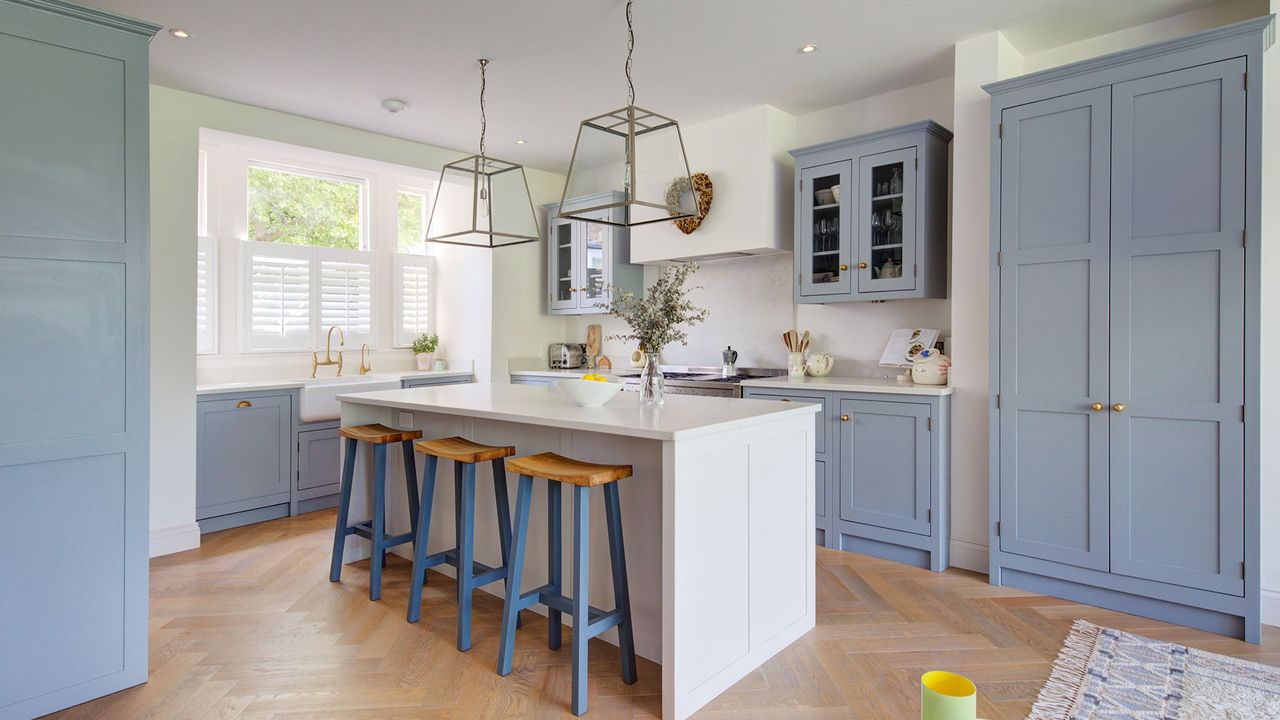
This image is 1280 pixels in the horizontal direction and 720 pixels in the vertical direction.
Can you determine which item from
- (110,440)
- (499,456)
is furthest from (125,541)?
(499,456)

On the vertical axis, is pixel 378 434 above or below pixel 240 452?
above

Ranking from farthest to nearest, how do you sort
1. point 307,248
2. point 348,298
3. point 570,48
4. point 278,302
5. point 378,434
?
point 348,298 → point 307,248 → point 278,302 → point 570,48 → point 378,434

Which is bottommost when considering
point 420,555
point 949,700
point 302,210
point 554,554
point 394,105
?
point 420,555

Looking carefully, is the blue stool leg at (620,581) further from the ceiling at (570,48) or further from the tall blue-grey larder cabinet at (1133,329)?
the ceiling at (570,48)

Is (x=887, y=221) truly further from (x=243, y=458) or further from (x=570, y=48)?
(x=243, y=458)

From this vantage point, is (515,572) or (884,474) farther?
(884,474)

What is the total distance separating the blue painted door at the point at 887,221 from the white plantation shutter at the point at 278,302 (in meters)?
4.04

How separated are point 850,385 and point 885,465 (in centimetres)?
47

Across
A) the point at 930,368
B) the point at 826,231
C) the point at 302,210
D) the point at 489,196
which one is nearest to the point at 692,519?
the point at 489,196

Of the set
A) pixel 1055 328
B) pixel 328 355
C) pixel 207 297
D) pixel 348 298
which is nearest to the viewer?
pixel 1055 328

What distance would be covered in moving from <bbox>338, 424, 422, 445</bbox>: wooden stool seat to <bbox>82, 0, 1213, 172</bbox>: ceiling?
193 centimetres

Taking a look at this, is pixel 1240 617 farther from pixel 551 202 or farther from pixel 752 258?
pixel 551 202

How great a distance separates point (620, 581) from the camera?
7.72ft

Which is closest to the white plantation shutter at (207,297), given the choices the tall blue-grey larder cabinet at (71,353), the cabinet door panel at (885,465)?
the tall blue-grey larder cabinet at (71,353)
